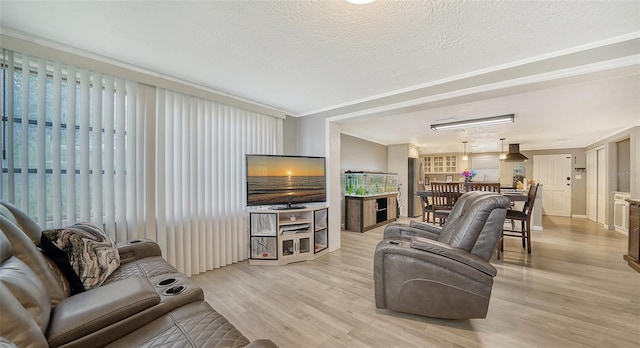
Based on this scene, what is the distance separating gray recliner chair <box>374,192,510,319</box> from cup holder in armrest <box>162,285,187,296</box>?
4.84 feet

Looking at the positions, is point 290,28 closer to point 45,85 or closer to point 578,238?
point 45,85

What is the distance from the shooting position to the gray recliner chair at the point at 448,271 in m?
1.81

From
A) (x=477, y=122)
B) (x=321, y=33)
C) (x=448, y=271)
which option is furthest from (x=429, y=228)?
(x=477, y=122)

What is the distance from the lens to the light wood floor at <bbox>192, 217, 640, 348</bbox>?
1740 millimetres

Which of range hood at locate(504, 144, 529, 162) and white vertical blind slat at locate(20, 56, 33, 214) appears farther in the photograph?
range hood at locate(504, 144, 529, 162)

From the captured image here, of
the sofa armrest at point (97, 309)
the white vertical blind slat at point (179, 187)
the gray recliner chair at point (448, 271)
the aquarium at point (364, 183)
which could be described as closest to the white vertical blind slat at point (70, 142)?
the white vertical blind slat at point (179, 187)

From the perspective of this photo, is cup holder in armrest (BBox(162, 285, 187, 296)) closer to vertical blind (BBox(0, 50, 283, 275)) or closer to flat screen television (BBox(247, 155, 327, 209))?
vertical blind (BBox(0, 50, 283, 275))

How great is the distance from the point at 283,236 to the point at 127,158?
6.47ft

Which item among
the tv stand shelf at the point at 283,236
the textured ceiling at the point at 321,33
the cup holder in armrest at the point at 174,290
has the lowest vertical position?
the tv stand shelf at the point at 283,236

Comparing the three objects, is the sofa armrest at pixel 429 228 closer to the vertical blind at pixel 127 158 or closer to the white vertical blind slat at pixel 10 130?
the vertical blind at pixel 127 158

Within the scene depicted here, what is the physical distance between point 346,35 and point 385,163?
594 cm

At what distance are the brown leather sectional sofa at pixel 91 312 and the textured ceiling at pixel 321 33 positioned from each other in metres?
1.39

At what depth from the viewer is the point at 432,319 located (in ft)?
6.44

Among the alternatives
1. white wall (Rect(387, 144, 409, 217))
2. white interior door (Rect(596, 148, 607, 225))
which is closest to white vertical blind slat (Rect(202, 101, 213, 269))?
white wall (Rect(387, 144, 409, 217))
